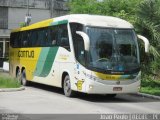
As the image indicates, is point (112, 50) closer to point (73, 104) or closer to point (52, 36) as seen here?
point (73, 104)

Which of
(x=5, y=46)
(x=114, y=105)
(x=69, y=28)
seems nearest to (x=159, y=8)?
(x=69, y=28)

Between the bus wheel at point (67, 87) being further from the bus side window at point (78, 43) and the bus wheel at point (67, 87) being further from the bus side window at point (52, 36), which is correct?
the bus side window at point (52, 36)

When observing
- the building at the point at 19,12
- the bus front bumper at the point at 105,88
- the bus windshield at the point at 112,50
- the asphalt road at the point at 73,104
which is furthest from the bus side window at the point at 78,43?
the building at the point at 19,12

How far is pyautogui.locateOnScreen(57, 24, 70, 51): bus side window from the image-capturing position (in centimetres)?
1992

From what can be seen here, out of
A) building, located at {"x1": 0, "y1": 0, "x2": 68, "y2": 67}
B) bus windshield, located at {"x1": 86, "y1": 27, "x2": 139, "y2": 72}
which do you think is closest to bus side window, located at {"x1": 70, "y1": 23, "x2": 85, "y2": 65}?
bus windshield, located at {"x1": 86, "y1": 27, "x2": 139, "y2": 72}

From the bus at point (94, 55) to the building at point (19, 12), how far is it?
3426 cm

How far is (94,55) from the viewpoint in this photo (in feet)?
59.7

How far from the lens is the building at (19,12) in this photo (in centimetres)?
5644

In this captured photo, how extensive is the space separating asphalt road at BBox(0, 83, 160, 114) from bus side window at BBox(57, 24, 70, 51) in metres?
2.14

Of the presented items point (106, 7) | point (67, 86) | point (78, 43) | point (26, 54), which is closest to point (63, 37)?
point (78, 43)

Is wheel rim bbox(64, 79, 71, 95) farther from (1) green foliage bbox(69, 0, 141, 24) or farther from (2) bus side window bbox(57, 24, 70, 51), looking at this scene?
(1) green foliage bbox(69, 0, 141, 24)

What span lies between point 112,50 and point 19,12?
4051cm

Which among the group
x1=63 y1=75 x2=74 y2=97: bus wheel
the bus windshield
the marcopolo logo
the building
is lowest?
x1=63 y1=75 x2=74 y2=97: bus wheel

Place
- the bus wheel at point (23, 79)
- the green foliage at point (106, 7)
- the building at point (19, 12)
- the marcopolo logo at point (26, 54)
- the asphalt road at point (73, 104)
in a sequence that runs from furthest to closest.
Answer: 1. the building at point (19, 12)
2. the green foliage at point (106, 7)
3. the bus wheel at point (23, 79)
4. the marcopolo logo at point (26, 54)
5. the asphalt road at point (73, 104)
